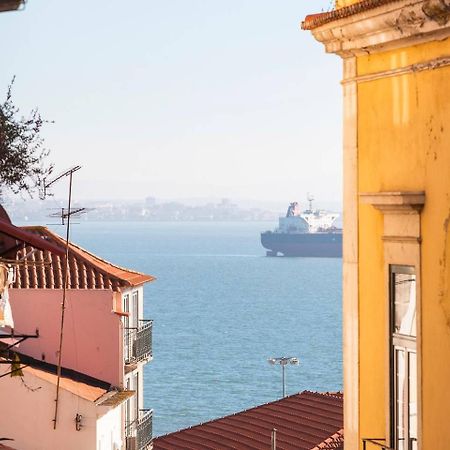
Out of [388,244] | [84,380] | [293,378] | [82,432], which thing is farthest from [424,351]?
[293,378]

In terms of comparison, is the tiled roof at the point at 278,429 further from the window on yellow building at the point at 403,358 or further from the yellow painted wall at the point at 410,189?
the window on yellow building at the point at 403,358

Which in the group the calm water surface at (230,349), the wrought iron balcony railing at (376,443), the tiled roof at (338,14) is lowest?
the calm water surface at (230,349)

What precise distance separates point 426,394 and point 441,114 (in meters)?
1.46

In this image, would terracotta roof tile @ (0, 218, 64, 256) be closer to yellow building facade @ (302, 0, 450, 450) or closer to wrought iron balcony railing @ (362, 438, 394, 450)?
yellow building facade @ (302, 0, 450, 450)

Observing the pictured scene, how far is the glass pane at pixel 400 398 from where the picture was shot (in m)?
8.21

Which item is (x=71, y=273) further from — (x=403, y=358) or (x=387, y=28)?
(x=387, y=28)

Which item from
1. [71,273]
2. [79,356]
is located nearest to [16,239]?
[79,356]

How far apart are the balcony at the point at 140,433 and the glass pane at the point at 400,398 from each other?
2083 cm

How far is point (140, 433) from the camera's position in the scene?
3006cm

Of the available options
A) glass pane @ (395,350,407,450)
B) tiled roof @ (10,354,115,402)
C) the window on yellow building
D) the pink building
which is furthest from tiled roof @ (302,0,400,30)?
the pink building

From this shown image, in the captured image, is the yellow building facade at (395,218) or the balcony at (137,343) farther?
the balcony at (137,343)

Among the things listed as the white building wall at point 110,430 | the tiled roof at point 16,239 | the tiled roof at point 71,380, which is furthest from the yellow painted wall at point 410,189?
the white building wall at point 110,430

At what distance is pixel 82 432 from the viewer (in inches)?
977

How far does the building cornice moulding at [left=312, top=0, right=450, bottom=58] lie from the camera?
25.0 ft
